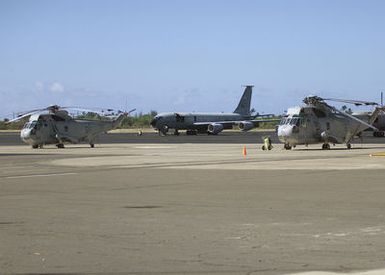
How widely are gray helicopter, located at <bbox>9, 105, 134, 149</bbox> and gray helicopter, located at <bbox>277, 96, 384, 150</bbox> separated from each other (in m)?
17.2

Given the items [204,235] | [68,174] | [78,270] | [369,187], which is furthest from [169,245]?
[68,174]

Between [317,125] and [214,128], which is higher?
[317,125]

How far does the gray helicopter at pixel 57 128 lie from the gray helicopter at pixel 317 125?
17158 millimetres

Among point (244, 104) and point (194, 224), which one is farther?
point (244, 104)

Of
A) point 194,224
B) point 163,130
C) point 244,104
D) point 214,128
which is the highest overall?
point 244,104

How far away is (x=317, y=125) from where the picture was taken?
4978 centimetres

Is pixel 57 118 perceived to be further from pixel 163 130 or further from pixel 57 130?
pixel 163 130

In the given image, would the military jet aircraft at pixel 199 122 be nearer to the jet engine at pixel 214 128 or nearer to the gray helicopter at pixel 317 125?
the jet engine at pixel 214 128

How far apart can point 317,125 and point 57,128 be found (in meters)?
20.7

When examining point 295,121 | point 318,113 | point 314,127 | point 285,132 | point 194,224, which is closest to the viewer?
point 194,224

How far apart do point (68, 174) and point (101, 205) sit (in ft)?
34.8

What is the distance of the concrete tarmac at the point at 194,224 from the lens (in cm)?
945

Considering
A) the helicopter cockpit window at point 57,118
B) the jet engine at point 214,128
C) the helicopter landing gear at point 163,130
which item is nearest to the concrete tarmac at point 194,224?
the helicopter cockpit window at point 57,118

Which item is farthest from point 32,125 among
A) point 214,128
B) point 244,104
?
point 244,104
